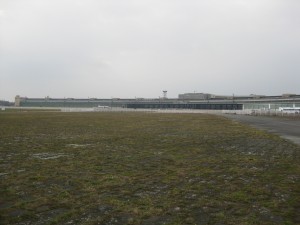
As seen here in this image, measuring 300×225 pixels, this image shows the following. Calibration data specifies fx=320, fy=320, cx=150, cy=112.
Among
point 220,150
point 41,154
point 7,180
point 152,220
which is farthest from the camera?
point 220,150

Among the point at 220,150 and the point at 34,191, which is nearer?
the point at 34,191

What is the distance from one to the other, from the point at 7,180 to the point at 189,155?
946 centimetres

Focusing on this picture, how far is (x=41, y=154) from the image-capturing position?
17.2 m

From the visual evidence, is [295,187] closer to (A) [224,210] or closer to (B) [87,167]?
(A) [224,210]

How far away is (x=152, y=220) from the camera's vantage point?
24.3 feet

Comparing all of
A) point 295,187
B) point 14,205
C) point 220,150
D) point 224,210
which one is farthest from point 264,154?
point 14,205

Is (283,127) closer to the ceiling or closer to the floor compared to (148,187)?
closer to the floor

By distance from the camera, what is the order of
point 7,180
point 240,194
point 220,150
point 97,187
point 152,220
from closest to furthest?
point 152,220 → point 240,194 → point 97,187 → point 7,180 → point 220,150

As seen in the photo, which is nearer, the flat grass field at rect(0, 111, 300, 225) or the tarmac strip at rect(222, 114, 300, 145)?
the flat grass field at rect(0, 111, 300, 225)

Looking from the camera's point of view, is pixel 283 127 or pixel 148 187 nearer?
pixel 148 187

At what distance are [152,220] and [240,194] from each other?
3.48m

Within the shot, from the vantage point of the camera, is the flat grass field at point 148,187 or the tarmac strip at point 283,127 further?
the tarmac strip at point 283,127

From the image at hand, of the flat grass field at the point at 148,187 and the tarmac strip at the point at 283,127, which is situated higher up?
the flat grass field at the point at 148,187

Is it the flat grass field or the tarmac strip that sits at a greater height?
the flat grass field
